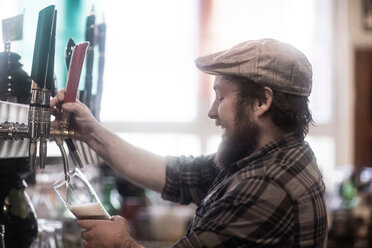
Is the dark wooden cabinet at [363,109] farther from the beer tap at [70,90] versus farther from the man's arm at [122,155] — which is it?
the beer tap at [70,90]

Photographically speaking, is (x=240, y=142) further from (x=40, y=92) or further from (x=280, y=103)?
(x=40, y=92)

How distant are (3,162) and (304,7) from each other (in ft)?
12.2

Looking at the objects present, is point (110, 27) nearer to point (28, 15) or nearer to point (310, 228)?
point (28, 15)

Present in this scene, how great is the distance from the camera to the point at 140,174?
1622 mm

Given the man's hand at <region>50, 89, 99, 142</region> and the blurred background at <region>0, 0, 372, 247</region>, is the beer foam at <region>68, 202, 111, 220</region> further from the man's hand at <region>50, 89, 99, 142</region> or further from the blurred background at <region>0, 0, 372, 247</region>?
the blurred background at <region>0, 0, 372, 247</region>

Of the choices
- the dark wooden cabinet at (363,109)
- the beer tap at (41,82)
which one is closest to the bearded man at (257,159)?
the beer tap at (41,82)

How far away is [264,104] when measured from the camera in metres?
1.27

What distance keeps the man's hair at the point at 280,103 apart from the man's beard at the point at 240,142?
2.0 inches

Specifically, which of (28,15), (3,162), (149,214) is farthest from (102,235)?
(149,214)

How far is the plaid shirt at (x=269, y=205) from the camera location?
3.51ft

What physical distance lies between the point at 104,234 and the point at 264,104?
481 mm

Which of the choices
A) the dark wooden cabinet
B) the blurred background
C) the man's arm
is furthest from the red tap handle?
the dark wooden cabinet

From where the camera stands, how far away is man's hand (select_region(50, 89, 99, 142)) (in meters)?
1.25

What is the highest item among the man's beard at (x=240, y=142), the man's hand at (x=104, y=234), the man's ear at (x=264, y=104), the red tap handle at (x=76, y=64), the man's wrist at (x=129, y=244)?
the red tap handle at (x=76, y=64)
